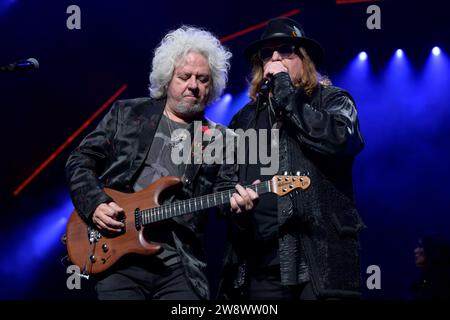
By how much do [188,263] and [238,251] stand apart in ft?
1.23

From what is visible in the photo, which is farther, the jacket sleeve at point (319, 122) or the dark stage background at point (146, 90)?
the dark stage background at point (146, 90)

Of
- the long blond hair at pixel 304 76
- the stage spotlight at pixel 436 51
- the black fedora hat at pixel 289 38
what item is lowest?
the long blond hair at pixel 304 76

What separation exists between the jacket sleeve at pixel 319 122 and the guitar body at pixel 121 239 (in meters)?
0.71

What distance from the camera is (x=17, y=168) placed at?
19.7 feet

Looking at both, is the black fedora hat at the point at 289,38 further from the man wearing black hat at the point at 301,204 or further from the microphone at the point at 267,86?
the microphone at the point at 267,86

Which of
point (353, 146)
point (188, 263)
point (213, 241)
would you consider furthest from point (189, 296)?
point (213, 241)

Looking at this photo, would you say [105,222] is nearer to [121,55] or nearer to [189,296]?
[189,296]

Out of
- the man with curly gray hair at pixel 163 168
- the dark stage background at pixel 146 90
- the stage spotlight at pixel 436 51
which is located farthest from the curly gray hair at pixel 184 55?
the stage spotlight at pixel 436 51

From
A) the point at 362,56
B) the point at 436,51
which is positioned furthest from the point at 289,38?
the point at 436,51

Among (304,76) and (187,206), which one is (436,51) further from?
(187,206)

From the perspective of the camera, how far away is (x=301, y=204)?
318cm

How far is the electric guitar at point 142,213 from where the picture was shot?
3187 millimetres

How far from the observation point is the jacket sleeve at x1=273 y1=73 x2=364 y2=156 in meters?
3.13

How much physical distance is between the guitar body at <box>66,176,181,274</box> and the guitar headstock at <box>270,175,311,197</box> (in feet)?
1.83
